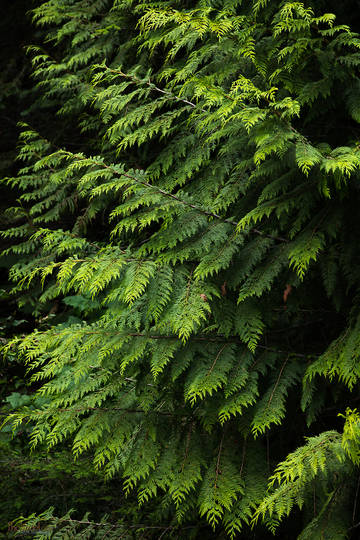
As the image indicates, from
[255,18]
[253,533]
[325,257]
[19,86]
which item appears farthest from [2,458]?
[19,86]

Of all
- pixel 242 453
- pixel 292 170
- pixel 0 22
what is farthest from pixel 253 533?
pixel 0 22

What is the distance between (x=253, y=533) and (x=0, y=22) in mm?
7789

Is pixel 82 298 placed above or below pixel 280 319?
below

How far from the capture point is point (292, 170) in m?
2.45

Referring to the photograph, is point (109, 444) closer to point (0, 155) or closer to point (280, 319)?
point (280, 319)

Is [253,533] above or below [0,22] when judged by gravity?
below

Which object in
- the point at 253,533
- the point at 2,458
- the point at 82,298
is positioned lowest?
the point at 2,458

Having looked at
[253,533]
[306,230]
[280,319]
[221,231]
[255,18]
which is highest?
[255,18]

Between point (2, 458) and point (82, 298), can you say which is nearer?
point (2, 458)

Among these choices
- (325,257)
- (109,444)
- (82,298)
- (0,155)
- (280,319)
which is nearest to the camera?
(325,257)

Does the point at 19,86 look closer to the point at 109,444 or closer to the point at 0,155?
the point at 0,155

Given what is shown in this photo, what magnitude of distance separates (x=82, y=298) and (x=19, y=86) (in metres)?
3.44

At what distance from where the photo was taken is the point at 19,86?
7.22 meters

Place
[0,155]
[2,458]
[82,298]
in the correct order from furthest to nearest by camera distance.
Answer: [0,155] < [82,298] < [2,458]
